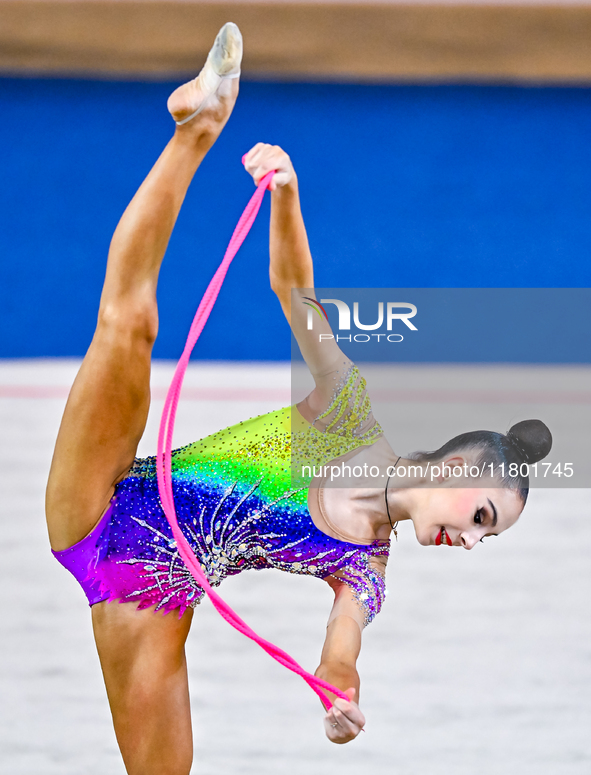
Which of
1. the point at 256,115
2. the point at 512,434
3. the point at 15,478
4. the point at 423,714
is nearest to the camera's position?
the point at 512,434

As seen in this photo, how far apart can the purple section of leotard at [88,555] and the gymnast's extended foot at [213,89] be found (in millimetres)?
482

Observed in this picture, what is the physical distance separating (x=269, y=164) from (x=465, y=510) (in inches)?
18.6

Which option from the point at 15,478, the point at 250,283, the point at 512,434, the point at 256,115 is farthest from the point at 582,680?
the point at 256,115

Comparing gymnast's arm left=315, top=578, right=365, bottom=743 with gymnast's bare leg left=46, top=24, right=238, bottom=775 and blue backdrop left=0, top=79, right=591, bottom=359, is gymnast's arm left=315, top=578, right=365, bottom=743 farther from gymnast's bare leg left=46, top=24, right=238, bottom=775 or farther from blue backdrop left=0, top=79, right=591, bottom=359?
blue backdrop left=0, top=79, right=591, bottom=359

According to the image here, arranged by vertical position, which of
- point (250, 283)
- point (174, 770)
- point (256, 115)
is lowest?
point (174, 770)

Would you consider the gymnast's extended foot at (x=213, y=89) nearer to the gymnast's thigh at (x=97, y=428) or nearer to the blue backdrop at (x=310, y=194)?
the gymnast's thigh at (x=97, y=428)

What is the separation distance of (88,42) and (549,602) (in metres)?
2.13

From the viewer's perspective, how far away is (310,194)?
109 inches

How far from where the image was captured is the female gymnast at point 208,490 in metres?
0.94

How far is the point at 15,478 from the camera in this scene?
2.03 meters

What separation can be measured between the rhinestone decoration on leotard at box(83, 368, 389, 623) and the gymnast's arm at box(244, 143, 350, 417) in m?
0.07

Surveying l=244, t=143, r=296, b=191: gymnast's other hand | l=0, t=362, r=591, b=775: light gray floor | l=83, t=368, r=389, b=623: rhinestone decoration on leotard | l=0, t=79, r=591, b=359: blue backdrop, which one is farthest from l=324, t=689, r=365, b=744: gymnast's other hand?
l=0, t=79, r=591, b=359: blue backdrop

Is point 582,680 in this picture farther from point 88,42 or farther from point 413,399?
point 88,42

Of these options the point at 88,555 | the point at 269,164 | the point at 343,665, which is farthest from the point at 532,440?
the point at 88,555
